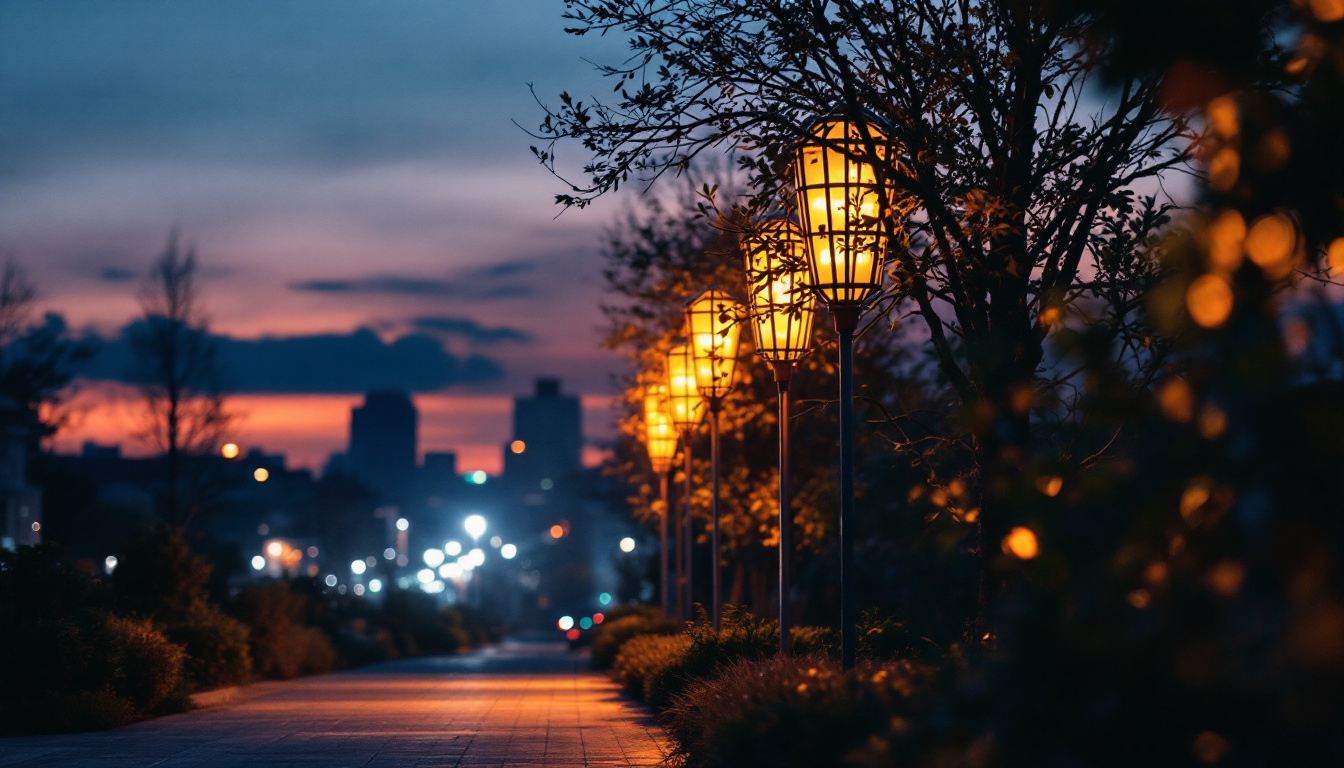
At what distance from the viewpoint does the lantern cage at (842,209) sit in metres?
11.4

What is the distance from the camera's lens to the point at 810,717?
7398 mm

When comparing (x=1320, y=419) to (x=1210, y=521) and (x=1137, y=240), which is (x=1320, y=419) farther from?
(x=1137, y=240)

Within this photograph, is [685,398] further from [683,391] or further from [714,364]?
[714,364]

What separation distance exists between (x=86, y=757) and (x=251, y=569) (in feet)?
286

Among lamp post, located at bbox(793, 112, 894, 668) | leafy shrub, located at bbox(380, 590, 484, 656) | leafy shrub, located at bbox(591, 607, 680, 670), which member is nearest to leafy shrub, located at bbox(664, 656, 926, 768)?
lamp post, located at bbox(793, 112, 894, 668)

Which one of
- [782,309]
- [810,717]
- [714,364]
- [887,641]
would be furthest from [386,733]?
[810,717]

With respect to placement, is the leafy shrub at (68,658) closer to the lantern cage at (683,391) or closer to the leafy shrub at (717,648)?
the leafy shrub at (717,648)

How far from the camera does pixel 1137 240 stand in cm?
1237

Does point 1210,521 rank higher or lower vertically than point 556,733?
higher

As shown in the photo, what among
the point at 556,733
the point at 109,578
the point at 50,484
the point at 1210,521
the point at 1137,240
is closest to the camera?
the point at 1210,521

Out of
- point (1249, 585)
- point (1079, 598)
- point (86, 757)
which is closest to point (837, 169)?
point (1079, 598)

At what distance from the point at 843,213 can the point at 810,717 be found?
5.19 m

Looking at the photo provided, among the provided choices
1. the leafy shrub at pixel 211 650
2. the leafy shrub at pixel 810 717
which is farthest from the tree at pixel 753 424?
the leafy shrub at pixel 810 717

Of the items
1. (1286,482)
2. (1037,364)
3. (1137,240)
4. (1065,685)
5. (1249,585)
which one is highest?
(1137,240)
